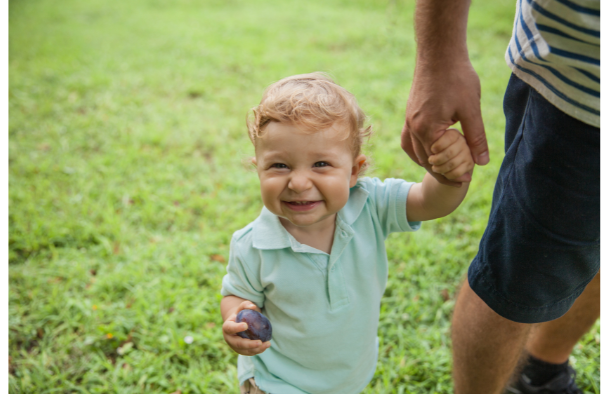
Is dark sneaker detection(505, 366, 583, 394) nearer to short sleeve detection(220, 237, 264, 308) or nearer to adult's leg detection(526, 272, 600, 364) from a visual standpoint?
adult's leg detection(526, 272, 600, 364)

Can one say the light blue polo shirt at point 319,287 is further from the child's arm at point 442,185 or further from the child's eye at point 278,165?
the child's eye at point 278,165

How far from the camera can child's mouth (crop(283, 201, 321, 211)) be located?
1.30 meters

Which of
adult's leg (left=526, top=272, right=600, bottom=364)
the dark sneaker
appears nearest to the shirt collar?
adult's leg (left=526, top=272, right=600, bottom=364)

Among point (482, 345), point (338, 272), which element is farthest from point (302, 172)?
point (482, 345)

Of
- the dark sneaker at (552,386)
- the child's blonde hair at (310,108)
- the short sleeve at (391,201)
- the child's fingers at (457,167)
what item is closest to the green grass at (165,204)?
the dark sneaker at (552,386)

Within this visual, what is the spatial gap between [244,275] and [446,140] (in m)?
0.69

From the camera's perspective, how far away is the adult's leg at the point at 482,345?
156cm

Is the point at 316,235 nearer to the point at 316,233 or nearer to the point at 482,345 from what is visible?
the point at 316,233

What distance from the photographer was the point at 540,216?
1.20 metres

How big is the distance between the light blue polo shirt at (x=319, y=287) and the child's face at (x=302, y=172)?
0.11 m

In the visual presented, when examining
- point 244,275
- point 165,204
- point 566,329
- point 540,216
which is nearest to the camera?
point 540,216
